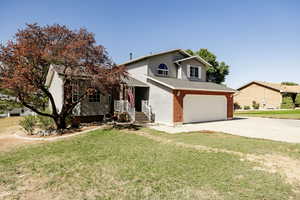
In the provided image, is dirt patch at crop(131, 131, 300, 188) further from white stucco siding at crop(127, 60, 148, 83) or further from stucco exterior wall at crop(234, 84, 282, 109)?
stucco exterior wall at crop(234, 84, 282, 109)

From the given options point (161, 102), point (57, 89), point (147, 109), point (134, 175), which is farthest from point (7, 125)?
point (134, 175)

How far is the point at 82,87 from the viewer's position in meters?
12.2

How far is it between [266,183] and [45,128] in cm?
1276

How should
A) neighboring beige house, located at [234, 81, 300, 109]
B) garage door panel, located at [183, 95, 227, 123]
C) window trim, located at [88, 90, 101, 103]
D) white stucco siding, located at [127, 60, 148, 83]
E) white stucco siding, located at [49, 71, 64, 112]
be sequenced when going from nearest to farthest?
window trim, located at [88, 90, 101, 103], garage door panel, located at [183, 95, 227, 123], white stucco siding, located at [49, 71, 64, 112], white stucco siding, located at [127, 60, 148, 83], neighboring beige house, located at [234, 81, 300, 109]

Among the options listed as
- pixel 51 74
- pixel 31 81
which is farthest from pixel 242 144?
pixel 51 74

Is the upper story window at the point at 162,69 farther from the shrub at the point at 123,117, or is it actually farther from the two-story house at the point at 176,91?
the shrub at the point at 123,117

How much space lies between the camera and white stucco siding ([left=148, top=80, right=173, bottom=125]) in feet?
44.4

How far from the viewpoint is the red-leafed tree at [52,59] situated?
30.5ft

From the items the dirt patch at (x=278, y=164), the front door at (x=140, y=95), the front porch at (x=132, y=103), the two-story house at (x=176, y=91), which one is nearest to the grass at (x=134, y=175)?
the dirt patch at (x=278, y=164)

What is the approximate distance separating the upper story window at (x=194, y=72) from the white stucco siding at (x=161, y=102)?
5.74 m

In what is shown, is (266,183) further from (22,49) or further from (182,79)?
(182,79)

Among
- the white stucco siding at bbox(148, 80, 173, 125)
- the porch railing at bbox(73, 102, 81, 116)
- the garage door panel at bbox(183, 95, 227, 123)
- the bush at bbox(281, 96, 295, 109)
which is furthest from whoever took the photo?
the bush at bbox(281, 96, 295, 109)

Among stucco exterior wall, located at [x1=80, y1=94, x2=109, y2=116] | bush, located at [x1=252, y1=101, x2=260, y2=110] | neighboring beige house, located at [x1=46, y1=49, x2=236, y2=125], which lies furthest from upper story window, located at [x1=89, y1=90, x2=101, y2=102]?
bush, located at [x1=252, y1=101, x2=260, y2=110]

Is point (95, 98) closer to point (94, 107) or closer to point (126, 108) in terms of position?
point (94, 107)
